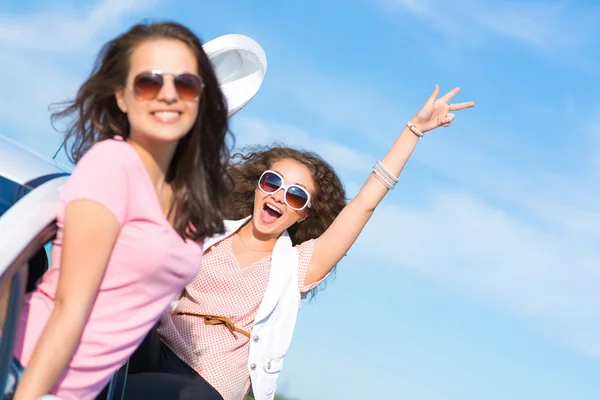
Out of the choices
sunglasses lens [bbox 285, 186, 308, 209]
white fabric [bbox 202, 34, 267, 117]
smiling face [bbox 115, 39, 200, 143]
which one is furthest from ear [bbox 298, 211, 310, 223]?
smiling face [bbox 115, 39, 200, 143]

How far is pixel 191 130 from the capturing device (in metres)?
2.70

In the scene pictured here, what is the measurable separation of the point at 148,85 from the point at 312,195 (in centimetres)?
249

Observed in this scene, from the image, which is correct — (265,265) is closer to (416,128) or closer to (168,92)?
(416,128)

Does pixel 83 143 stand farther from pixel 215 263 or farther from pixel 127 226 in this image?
pixel 215 263

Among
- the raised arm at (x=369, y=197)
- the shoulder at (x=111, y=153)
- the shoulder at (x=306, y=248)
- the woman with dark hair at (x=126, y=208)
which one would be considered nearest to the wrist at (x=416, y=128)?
the raised arm at (x=369, y=197)

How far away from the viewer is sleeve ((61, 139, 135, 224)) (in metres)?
2.33

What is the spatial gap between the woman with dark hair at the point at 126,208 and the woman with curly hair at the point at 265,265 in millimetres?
1316

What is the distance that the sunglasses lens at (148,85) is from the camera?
2.52m

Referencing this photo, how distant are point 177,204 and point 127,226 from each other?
293mm

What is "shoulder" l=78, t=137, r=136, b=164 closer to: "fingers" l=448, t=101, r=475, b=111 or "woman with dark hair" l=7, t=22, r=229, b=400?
"woman with dark hair" l=7, t=22, r=229, b=400

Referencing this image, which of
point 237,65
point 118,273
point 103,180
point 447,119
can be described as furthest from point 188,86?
point 447,119

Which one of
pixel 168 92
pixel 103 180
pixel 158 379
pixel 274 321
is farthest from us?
pixel 274 321

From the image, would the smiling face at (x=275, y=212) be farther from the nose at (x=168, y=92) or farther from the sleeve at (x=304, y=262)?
the nose at (x=168, y=92)

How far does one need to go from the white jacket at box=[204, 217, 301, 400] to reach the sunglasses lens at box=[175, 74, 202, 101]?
169 cm
